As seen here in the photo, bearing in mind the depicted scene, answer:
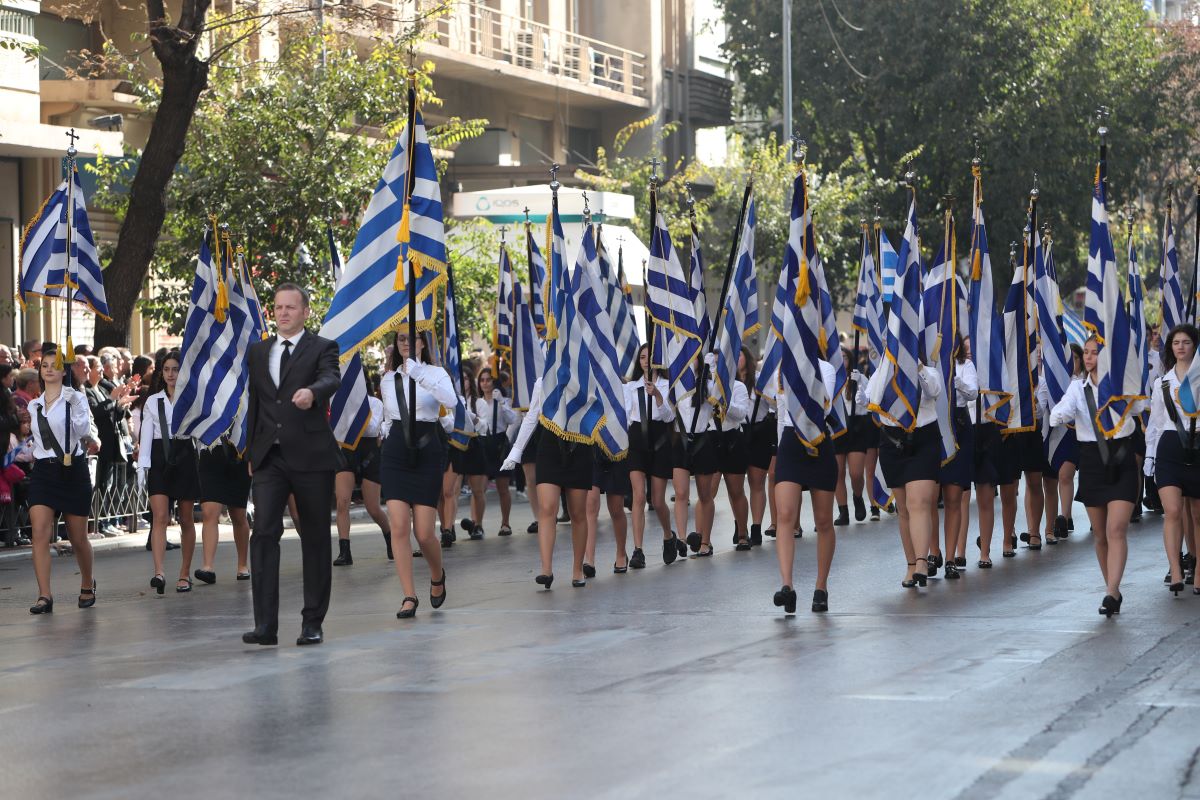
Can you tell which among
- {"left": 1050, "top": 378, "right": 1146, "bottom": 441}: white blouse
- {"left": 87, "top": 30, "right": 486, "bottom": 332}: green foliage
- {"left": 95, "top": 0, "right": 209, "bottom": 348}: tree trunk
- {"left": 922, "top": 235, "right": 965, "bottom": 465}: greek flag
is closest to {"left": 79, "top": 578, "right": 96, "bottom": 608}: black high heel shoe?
{"left": 922, "top": 235, "right": 965, "bottom": 465}: greek flag

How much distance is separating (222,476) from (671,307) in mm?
4744

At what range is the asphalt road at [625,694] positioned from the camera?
718 cm

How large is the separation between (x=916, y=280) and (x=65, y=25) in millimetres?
17954

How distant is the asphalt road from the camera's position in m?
7.18

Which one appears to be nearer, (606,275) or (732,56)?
(606,275)

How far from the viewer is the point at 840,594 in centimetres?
1337

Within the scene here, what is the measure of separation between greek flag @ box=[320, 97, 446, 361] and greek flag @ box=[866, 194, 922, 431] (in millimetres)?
3293

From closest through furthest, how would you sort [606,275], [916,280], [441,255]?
[441,255], [916,280], [606,275]

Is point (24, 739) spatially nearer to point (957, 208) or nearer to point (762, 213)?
point (762, 213)

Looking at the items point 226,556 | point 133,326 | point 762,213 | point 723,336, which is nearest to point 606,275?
point 723,336

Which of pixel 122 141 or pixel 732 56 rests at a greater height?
pixel 732 56

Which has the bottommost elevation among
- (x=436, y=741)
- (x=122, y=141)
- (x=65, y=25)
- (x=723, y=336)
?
(x=436, y=741)

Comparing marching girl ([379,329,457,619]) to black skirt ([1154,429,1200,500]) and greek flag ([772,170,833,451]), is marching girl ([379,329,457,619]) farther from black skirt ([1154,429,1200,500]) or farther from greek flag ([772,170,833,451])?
black skirt ([1154,429,1200,500])

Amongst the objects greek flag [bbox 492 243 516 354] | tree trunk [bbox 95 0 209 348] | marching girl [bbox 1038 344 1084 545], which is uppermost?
tree trunk [bbox 95 0 209 348]
